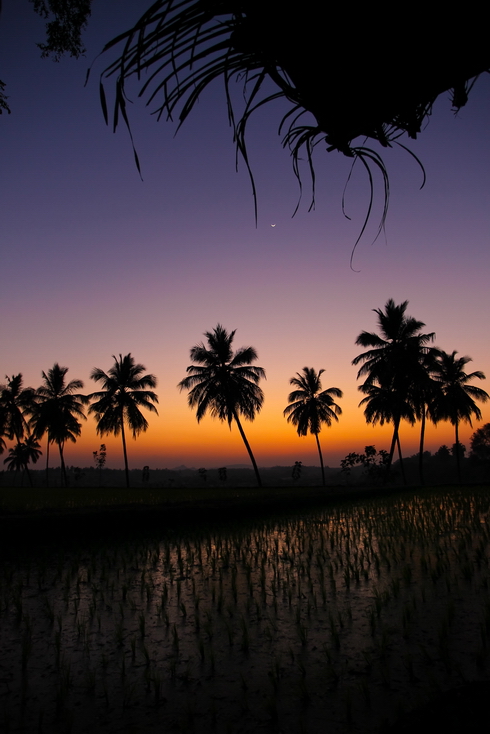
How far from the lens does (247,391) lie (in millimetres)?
26984

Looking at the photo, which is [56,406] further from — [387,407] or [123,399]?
[387,407]

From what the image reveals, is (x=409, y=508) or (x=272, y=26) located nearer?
(x=272, y=26)

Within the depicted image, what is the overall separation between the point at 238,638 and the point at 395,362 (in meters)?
25.1

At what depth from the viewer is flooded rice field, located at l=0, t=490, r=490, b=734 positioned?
2.22 metres

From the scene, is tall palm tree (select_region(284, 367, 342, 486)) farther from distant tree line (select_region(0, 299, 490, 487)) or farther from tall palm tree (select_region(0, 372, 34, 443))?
tall palm tree (select_region(0, 372, 34, 443))

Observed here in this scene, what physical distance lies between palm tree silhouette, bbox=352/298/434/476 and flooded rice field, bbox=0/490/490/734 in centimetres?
2093

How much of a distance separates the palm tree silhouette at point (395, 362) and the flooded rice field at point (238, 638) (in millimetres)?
20928

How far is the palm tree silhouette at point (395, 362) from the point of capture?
1030 inches

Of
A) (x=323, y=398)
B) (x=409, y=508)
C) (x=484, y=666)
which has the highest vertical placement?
(x=323, y=398)

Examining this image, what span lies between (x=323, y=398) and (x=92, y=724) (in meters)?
33.9

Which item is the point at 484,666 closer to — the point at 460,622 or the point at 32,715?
the point at 460,622

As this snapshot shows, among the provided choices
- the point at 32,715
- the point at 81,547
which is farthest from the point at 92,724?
the point at 81,547

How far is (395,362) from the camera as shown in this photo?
26391 millimetres

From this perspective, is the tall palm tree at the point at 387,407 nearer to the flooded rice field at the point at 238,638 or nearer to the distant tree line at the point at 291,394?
the distant tree line at the point at 291,394
